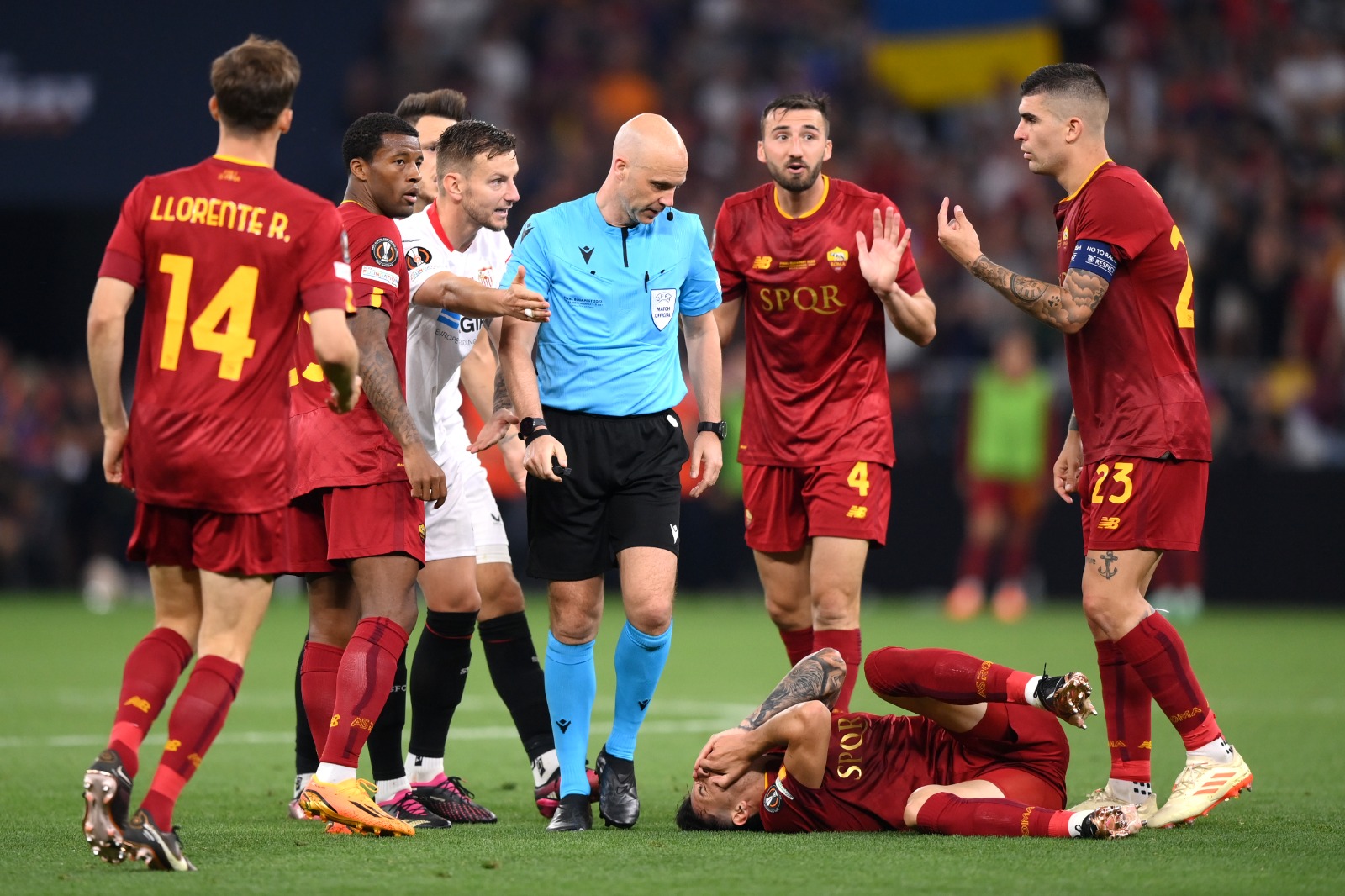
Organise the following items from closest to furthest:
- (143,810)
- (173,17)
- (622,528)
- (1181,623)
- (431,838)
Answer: (143,810)
(431,838)
(622,528)
(1181,623)
(173,17)

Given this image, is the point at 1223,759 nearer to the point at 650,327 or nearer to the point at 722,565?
the point at 650,327

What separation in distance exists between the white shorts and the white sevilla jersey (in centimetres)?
18

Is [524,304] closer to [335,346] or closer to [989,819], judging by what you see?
[335,346]

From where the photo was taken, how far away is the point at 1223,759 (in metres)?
6.42

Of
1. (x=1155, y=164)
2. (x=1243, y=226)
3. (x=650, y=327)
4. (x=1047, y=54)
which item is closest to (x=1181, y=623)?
(x=1243, y=226)

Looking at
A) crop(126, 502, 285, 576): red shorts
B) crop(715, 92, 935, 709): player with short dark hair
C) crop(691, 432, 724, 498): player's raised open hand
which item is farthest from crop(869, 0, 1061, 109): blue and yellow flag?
crop(126, 502, 285, 576): red shorts

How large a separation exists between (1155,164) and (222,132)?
14.8m

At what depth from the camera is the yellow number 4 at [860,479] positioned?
7.30 m

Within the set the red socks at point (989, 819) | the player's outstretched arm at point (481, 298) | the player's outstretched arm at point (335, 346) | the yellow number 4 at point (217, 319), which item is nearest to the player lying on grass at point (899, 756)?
the red socks at point (989, 819)

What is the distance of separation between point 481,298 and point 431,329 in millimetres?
675

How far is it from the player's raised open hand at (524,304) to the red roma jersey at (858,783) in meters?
1.86

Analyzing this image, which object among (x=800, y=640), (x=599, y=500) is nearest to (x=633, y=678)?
(x=599, y=500)

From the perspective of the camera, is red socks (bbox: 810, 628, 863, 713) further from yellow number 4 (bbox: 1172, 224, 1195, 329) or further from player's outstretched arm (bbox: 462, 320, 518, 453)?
yellow number 4 (bbox: 1172, 224, 1195, 329)

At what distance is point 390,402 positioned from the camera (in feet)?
20.0
